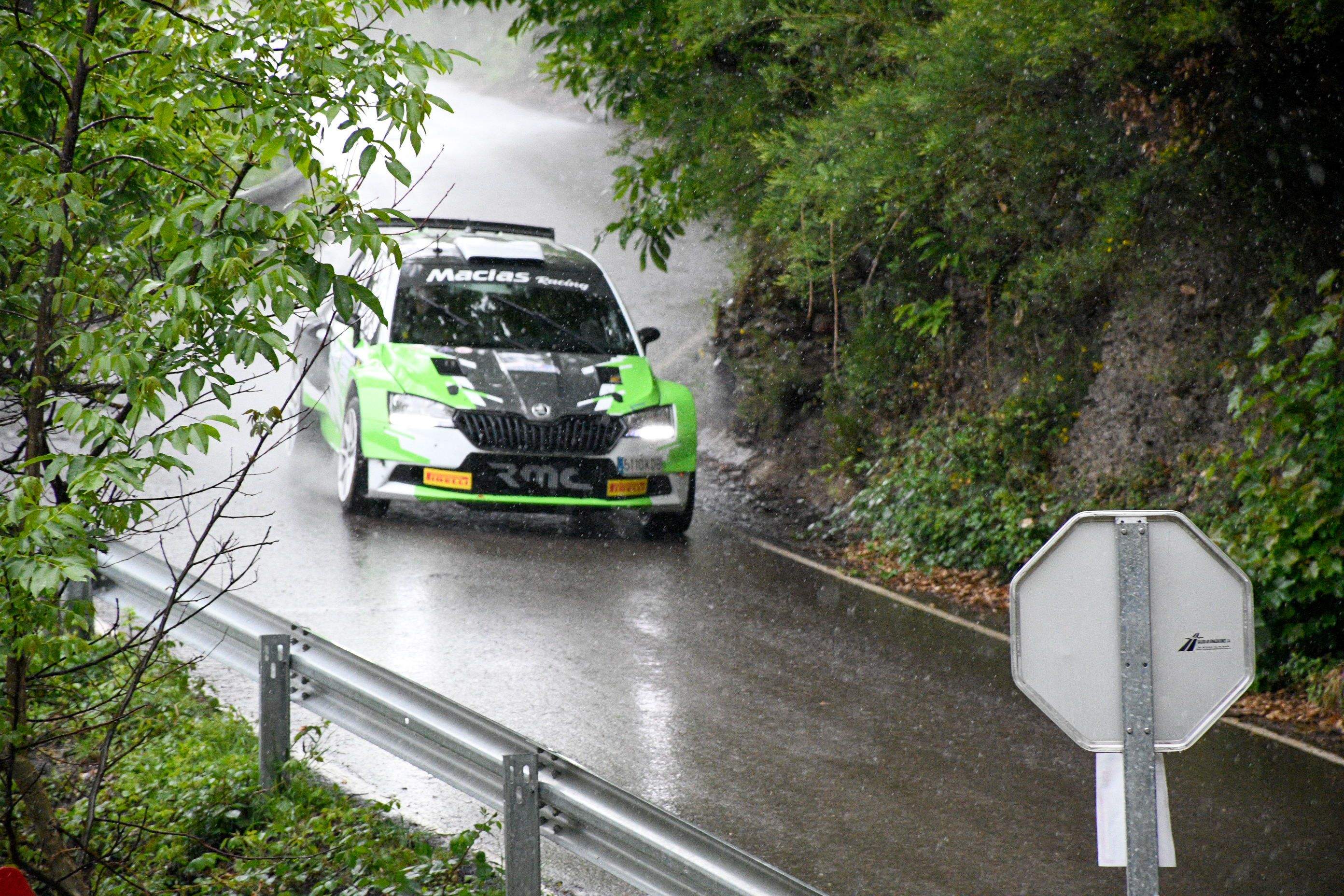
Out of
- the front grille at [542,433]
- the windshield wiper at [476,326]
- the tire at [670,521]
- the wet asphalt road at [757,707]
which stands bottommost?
the wet asphalt road at [757,707]

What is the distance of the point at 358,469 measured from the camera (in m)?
10.8

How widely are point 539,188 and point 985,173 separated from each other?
20358 millimetres

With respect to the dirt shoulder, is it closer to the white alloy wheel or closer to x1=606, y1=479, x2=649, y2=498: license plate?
x1=606, y1=479, x2=649, y2=498: license plate

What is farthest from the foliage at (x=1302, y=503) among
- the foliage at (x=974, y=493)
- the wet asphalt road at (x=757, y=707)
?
the foliage at (x=974, y=493)

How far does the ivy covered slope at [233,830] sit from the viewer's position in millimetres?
4922

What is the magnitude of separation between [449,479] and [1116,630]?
25.0ft

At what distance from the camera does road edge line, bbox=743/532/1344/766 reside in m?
7.32

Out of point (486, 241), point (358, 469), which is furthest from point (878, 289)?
point (358, 469)

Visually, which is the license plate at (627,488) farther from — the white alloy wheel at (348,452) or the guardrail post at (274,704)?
the guardrail post at (274,704)

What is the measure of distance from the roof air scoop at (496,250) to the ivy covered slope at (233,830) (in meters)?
6.43

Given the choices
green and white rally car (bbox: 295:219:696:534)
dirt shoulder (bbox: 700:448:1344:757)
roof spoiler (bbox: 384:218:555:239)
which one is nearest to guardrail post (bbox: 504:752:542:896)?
dirt shoulder (bbox: 700:448:1344:757)

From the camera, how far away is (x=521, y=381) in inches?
425

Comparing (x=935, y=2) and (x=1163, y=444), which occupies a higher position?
(x=935, y=2)

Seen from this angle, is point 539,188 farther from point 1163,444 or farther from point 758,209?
point 1163,444
